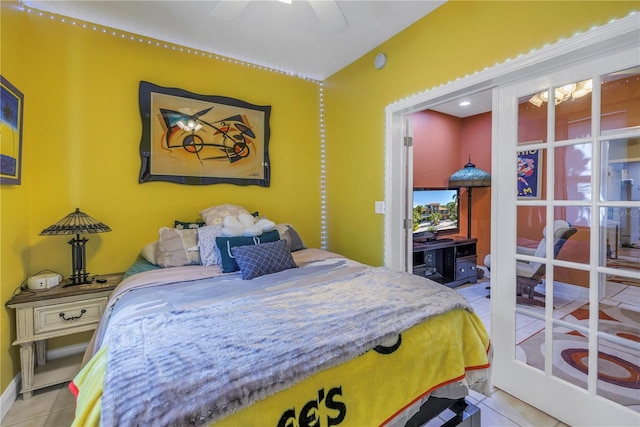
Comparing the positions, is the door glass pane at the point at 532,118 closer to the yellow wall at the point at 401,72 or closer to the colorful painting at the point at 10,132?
the yellow wall at the point at 401,72

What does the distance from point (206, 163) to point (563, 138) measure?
8.84 ft

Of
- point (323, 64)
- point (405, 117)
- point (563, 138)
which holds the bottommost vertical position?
point (563, 138)

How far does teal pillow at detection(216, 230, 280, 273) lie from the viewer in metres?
2.10

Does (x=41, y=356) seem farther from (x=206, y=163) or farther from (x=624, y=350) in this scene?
(x=624, y=350)

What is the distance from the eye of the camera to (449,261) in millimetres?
4039

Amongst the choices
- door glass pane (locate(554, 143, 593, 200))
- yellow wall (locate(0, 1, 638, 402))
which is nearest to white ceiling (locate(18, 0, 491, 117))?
yellow wall (locate(0, 1, 638, 402))

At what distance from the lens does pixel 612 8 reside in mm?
1394

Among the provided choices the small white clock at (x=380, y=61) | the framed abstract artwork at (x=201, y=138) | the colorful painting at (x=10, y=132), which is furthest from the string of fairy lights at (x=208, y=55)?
the small white clock at (x=380, y=61)

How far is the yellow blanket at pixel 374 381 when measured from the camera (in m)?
0.88

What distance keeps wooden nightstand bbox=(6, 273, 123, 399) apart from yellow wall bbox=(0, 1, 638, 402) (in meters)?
0.09

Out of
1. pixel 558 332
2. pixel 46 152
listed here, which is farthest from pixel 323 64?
pixel 558 332

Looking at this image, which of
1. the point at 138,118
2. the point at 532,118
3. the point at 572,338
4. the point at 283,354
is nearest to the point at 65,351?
the point at 138,118

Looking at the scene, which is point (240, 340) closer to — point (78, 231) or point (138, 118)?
point (78, 231)

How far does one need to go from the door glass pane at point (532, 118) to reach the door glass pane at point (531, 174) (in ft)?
0.28
